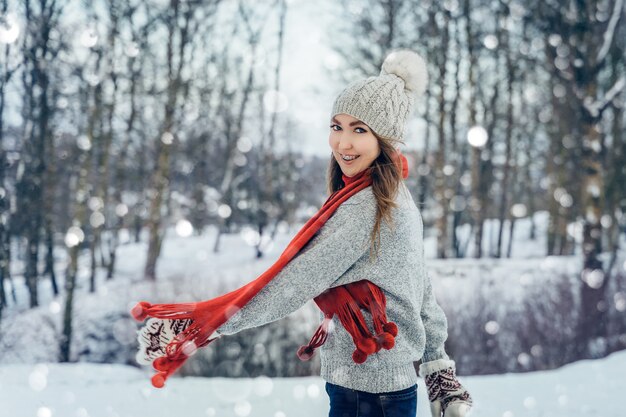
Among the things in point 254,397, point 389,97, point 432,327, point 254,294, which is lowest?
point 254,397

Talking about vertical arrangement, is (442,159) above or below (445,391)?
above

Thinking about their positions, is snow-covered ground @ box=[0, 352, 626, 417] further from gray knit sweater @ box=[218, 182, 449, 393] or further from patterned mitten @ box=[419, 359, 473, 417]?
gray knit sweater @ box=[218, 182, 449, 393]

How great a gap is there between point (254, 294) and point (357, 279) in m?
0.30

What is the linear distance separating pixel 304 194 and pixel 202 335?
17.7 m

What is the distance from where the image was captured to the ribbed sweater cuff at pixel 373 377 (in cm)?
153

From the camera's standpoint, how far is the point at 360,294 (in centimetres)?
151

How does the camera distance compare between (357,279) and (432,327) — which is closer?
(357,279)

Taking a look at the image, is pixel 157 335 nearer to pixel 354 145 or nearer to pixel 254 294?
pixel 254 294

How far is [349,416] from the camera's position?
157cm

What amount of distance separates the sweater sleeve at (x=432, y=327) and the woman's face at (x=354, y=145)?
0.46m

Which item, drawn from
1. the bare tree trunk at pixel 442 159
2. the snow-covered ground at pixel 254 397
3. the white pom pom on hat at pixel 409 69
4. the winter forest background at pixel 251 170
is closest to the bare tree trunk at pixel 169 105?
the winter forest background at pixel 251 170

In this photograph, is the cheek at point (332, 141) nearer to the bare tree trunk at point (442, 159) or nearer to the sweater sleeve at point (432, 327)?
the sweater sleeve at point (432, 327)

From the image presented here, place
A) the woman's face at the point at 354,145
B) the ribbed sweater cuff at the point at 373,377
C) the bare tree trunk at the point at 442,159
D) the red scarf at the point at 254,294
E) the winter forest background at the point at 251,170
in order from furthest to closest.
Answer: the bare tree trunk at the point at 442,159
the winter forest background at the point at 251,170
the woman's face at the point at 354,145
the ribbed sweater cuff at the point at 373,377
the red scarf at the point at 254,294

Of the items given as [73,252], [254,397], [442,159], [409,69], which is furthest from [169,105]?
[409,69]
